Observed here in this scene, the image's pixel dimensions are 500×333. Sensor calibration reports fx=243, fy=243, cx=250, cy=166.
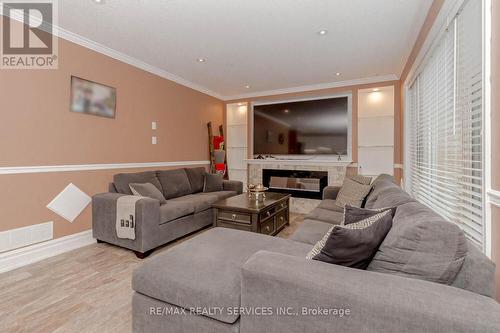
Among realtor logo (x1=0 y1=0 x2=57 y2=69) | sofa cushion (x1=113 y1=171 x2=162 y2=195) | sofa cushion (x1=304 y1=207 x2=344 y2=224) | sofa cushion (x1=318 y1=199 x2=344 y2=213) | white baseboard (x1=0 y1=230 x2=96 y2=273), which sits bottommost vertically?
white baseboard (x1=0 y1=230 x2=96 y2=273)

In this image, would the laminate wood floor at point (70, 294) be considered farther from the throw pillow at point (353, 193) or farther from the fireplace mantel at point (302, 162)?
the fireplace mantel at point (302, 162)

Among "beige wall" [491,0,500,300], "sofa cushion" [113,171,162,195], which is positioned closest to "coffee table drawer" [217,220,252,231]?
"sofa cushion" [113,171,162,195]

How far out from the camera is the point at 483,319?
729 millimetres

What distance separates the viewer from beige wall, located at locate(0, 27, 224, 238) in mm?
2410

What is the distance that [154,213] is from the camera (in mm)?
2678

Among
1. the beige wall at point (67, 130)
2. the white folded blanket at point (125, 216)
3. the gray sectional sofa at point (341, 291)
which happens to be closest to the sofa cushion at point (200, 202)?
the white folded blanket at point (125, 216)

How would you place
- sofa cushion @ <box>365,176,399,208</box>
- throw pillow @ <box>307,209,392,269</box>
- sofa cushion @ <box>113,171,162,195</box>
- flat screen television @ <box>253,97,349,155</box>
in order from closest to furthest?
throw pillow @ <box>307,209,392,269</box> → sofa cushion @ <box>365,176,399,208</box> → sofa cushion @ <box>113,171,162,195</box> → flat screen television @ <box>253,97,349,155</box>

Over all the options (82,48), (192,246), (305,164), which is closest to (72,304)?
(192,246)

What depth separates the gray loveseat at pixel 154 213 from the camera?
8.50 ft

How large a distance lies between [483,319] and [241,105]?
5366 mm

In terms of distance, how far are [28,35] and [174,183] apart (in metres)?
2.34

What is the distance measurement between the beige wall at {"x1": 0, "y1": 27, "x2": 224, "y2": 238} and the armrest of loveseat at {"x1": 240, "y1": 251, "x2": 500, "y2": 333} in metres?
2.69

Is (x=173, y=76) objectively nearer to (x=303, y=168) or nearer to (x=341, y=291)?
(x=303, y=168)

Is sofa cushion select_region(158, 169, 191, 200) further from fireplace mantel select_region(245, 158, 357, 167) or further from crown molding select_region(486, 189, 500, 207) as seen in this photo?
crown molding select_region(486, 189, 500, 207)
